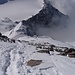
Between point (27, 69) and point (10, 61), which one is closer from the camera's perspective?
point (27, 69)

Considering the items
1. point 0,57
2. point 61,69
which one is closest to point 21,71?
point 61,69

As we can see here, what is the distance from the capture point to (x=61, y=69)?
28469 millimetres

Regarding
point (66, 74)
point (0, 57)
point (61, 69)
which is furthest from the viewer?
point (0, 57)

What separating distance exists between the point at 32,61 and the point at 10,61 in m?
2.65

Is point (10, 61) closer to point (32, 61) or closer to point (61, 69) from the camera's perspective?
point (32, 61)

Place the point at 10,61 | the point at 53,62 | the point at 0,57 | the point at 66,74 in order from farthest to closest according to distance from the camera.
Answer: the point at 0,57 → the point at 10,61 → the point at 53,62 → the point at 66,74

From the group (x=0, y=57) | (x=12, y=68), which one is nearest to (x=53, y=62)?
(x=12, y=68)

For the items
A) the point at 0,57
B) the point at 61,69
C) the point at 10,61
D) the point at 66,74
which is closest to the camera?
the point at 66,74

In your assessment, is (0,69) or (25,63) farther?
(25,63)

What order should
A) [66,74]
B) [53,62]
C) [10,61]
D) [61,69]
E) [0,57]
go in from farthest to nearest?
[0,57]
[10,61]
[53,62]
[61,69]
[66,74]

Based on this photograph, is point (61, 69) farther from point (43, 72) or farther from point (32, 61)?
point (32, 61)

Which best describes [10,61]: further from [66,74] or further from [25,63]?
[66,74]

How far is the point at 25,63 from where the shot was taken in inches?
1304

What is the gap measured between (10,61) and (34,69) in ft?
20.9
